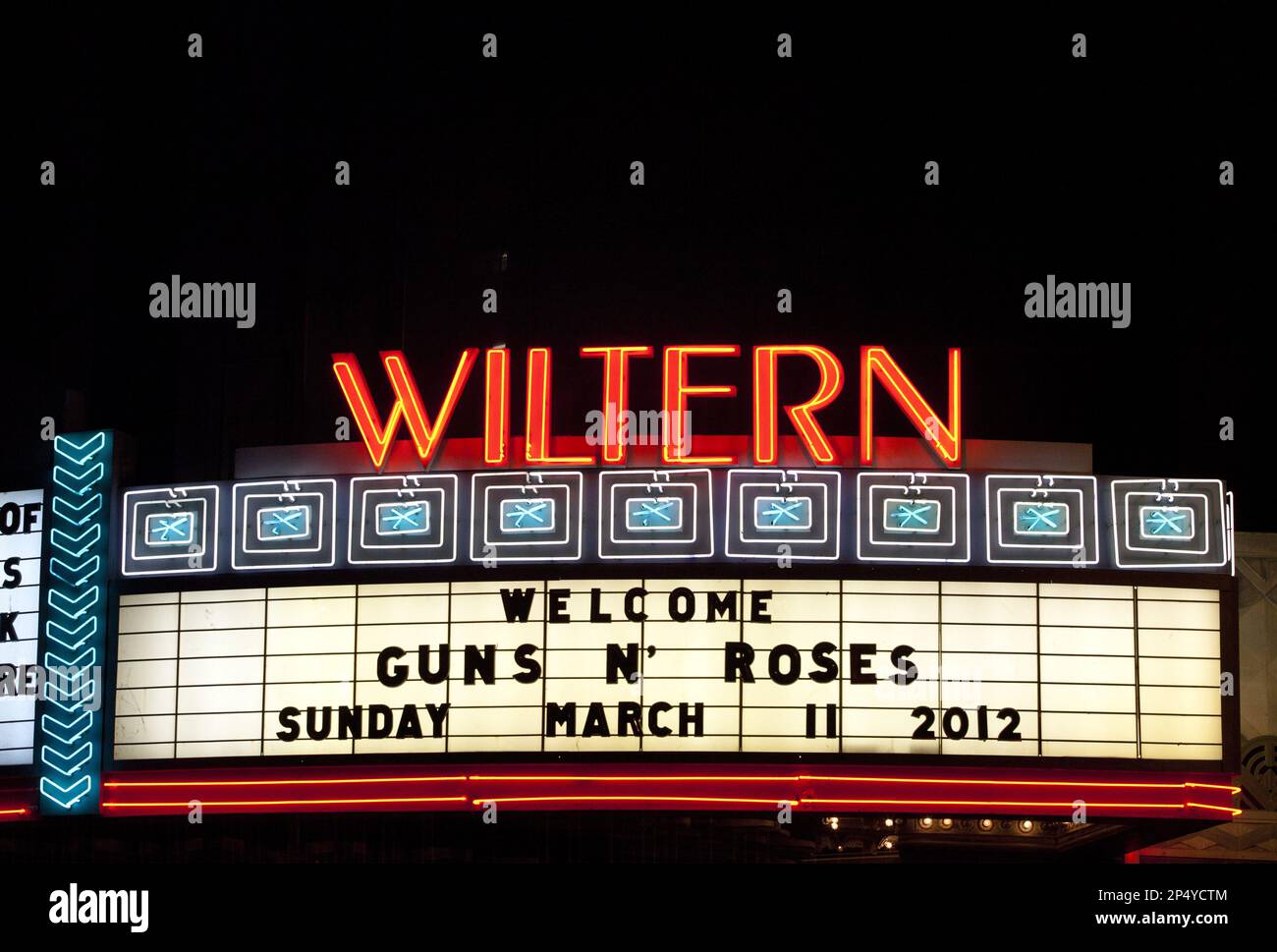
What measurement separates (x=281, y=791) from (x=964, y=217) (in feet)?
37.2

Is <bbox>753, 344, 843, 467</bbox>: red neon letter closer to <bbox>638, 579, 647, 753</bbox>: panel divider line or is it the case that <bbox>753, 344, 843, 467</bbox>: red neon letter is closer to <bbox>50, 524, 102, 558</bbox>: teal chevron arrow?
<bbox>638, 579, 647, 753</bbox>: panel divider line

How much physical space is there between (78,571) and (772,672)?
7.66m

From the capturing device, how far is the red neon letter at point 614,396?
1717 centimetres

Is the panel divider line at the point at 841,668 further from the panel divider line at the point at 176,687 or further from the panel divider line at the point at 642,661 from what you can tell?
the panel divider line at the point at 176,687

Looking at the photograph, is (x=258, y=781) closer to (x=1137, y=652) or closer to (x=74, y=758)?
(x=74, y=758)

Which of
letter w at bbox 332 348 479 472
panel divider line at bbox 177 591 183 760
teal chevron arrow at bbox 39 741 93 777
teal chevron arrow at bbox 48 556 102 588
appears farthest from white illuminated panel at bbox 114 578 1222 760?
teal chevron arrow at bbox 48 556 102 588

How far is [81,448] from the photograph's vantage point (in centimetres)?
1838

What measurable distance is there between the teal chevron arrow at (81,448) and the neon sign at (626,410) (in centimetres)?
293

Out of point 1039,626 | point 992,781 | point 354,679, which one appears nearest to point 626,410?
point 354,679

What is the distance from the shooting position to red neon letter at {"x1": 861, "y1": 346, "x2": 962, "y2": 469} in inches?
680

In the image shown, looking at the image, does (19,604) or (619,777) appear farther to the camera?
(19,604)

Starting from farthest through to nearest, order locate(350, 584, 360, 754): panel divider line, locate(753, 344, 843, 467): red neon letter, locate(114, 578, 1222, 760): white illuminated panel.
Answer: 1. locate(753, 344, 843, 467): red neon letter
2. locate(350, 584, 360, 754): panel divider line
3. locate(114, 578, 1222, 760): white illuminated panel

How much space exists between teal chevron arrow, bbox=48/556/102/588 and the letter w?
129 inches

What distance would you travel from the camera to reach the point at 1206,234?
70.4ft
